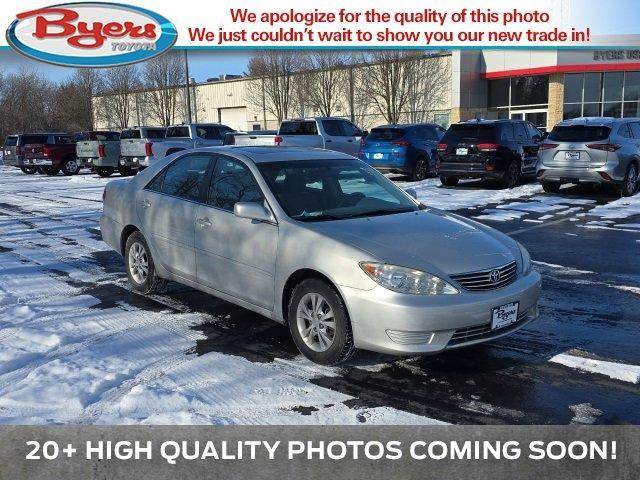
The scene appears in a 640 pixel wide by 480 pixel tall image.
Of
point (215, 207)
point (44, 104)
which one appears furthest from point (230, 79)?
point (215, 207)

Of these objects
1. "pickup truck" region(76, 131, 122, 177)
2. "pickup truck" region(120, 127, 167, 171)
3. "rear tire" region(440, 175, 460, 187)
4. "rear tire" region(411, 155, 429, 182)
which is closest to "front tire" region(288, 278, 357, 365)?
"rear tire" region(440, 175, 460, 187)

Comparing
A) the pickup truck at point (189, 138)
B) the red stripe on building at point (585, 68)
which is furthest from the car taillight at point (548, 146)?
the red stripe on building at point (585, 68)

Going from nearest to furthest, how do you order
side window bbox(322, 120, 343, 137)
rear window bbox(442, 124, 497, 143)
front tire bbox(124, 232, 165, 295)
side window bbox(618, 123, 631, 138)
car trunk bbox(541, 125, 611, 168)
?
front tire bbox(124, 232, 165, 295) → car trunk bbox(541, 125, 611, 168) → side window bbox(618, 123, 631, 138) → rear window bbox(442, 124, 497, 143) → side window bbox(322, 120, 343, 137)

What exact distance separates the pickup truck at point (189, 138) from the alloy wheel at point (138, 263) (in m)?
15.3

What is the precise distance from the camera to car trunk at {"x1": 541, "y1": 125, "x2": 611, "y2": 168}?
13172 mm

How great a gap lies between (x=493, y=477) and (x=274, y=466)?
1.13 metres

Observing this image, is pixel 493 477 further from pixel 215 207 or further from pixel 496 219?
pixel 496 219

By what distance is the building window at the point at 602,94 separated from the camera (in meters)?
34.0

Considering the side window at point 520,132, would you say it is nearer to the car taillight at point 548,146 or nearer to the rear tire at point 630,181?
the car taillight at point 548,146

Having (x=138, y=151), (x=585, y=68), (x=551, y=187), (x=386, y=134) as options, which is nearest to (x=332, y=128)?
(x=386, y=134)

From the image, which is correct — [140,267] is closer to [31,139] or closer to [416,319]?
[416,319]

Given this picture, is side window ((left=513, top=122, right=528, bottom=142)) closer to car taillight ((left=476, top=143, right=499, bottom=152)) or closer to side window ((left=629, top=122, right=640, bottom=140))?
car taillight ((left=476, top=143, right=499, bottom=152))

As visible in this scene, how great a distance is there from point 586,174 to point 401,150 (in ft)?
18.8

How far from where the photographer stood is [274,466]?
10.8 feet
